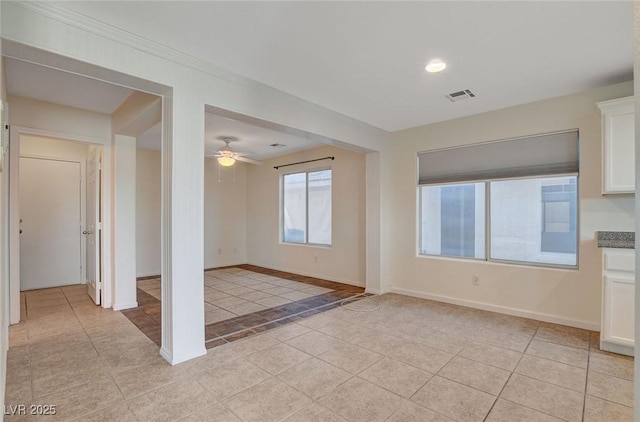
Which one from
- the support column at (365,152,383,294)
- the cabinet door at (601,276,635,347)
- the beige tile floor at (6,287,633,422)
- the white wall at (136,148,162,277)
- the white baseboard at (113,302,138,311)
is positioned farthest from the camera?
the white wall at (136,148,162,277)

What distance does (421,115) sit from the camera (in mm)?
4164

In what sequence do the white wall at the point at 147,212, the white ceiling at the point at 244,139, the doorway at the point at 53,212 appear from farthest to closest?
the white wall at the point at 147,212 < the doorway at the point at 53,212 < the white ceiling at the point at 244,139

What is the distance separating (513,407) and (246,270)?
5.72 m

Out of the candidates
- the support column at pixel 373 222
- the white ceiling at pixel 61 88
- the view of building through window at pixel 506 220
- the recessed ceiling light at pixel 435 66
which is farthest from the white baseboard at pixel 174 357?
the view of building through window at pixel 506 220

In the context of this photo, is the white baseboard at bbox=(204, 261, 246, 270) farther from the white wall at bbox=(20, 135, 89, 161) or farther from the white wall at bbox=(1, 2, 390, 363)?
the white wall at bbox=(1, 2, 390, 363)

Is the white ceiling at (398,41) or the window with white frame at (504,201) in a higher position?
the white ceiling at (398,41)

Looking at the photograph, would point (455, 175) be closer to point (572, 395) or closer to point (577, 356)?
point (577, 356)

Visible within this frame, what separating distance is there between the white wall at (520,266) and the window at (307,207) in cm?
154

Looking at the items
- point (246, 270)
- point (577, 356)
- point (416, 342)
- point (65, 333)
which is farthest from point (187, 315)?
point (246, 270)

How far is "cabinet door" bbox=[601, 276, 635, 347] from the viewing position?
2.70m

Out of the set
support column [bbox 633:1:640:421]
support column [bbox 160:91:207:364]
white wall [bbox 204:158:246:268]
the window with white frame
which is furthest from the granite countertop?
white wall [bbox 204:158:246:268]

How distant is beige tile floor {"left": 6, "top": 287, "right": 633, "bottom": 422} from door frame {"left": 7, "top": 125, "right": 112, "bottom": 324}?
49 cm

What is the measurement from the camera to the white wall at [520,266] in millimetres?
3264

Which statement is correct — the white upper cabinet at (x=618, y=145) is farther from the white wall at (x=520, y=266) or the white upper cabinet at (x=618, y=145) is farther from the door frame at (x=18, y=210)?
the door frame at (x=18, y=210)
